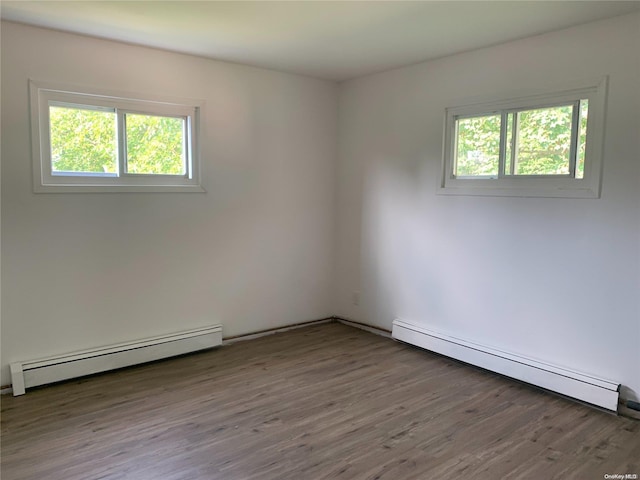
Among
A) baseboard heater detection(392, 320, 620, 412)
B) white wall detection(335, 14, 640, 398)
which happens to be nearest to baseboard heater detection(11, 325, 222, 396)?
white wall detection(335, 14, 640, 398)

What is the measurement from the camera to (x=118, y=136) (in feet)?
11.7

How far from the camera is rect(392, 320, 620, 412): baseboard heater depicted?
2.99 meters

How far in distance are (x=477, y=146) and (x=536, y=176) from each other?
569mm

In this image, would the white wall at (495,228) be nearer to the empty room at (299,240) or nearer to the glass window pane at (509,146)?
the empty room at (299,240)

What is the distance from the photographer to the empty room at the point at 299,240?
2.69m

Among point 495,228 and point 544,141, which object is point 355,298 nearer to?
point 495,228

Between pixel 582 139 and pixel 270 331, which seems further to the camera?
pixel 270 331

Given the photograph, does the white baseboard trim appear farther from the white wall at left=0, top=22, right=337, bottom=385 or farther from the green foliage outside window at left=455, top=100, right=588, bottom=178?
the green foliage outside window at left=455, top=100, right=588, bottom=178

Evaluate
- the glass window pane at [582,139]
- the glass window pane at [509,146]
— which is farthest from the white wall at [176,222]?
the glass window pane at [582,139]

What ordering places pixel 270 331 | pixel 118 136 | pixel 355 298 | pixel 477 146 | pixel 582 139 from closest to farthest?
pixel 582 139
pixel 118 136
pixel 477 146
pixel 270 331
pixel 355 298

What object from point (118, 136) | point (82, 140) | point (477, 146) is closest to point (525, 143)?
point (477, 146)

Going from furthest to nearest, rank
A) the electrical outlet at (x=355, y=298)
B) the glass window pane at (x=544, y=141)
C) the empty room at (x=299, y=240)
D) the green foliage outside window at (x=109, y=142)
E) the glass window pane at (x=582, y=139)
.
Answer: the electrical outlet at (x=355, y=298) < the green foliage outside window at (x=109, y=142) < the glass window pane at (x=544, y=141) < the glass window pane at (x=582, y=139) < the empty room at (x=299, y=240)

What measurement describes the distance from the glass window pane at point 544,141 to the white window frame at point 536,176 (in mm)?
53

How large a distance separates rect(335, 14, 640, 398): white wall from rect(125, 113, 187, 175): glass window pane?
170 centimetres
